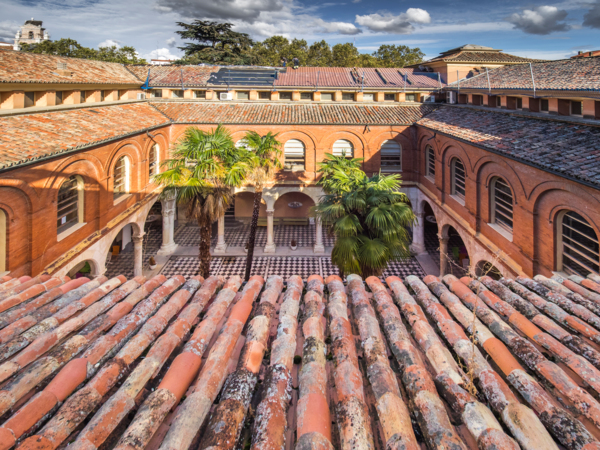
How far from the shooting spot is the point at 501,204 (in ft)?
37.2

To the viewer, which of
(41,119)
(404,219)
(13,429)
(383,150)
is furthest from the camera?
(383,150)

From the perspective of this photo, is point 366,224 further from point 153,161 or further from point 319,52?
point 319,52

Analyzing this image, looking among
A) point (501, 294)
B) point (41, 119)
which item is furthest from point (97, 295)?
point (41, 119)

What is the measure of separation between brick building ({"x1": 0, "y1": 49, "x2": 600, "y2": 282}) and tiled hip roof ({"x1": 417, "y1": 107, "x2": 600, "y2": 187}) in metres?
0.05

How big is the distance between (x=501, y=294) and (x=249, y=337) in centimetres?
352

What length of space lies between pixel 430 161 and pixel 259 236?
10506 millimetres

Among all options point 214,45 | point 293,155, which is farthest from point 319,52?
point 293,155

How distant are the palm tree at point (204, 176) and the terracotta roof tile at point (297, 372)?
6.55m

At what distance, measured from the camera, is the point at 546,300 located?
464 cm

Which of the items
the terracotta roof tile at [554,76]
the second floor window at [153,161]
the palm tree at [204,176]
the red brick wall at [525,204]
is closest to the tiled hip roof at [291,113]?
the second floor window at [153,161]

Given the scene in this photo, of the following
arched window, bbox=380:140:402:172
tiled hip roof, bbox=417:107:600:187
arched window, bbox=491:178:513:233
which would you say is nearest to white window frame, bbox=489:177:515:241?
Answer: arched window, bbox=491:178:513:233

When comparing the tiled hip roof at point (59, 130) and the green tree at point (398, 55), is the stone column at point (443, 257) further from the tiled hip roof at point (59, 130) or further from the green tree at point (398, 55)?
the green tree at point (398, 55)

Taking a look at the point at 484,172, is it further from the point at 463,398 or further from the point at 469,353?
the point at 463,398

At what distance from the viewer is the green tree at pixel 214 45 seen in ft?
113
